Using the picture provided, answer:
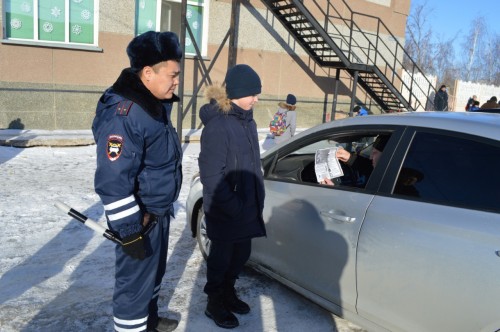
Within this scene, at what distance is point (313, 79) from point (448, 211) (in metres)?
12.2

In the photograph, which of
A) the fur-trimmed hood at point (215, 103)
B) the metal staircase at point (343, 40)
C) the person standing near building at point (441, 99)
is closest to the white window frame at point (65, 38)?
the metal staircase at point (343, 40)

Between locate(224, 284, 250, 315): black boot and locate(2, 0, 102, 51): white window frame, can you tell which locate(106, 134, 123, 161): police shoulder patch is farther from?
locate(2, 0, 102, 51): white window frame

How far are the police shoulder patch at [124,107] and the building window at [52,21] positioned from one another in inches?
352

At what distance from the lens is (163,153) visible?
234 centimetres

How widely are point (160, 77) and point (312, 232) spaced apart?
1467 millimetres

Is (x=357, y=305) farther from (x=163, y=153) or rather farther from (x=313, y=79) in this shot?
(x=313, y=79)

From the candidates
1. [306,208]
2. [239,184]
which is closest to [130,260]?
[239,184]

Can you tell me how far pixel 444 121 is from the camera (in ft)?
8.45

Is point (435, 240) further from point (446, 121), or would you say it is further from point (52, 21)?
point (52, 21)

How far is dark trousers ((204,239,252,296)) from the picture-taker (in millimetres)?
3031

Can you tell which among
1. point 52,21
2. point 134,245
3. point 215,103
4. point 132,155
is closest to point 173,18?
point 52,21

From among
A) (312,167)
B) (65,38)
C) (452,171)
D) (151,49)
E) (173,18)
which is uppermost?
(173,18)

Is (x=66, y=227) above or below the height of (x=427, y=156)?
below

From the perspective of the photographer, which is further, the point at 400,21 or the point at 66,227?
the point at 400,21
